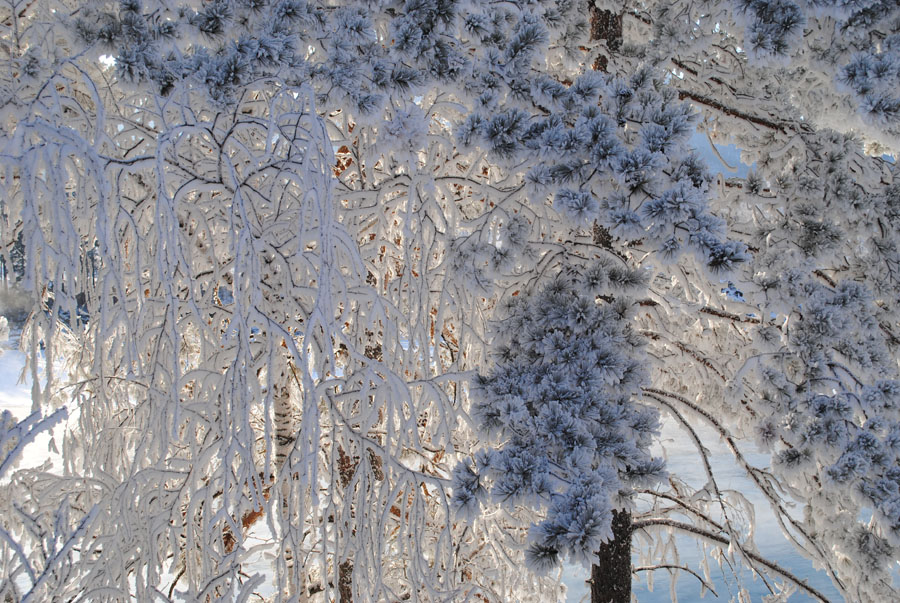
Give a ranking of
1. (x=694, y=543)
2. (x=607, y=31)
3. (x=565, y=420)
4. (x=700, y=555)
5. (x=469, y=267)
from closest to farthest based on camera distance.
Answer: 1. (x=565, y=420)
2. (x=469, y=267)
3. (x=607, y=31)
4. (x=700, y=555)
5. (x=694, y=543)

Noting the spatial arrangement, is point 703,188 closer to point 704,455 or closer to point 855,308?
point 855,308

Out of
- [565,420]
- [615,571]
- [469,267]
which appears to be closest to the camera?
[565,420]

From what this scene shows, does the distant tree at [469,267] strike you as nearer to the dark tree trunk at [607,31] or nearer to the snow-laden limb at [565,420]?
the snow-laden limb at [565,420]

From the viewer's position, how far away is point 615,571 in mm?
3598

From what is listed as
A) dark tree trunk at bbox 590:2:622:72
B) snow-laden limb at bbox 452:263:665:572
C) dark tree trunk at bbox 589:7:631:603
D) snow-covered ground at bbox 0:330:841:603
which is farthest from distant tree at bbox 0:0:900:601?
snow-covered ground at bbox 0:330:841:603

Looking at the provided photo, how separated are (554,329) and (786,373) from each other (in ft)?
3.11

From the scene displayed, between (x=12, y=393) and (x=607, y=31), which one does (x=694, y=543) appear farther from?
(x=12, y=393)

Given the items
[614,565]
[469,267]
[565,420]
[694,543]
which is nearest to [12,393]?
[614,565]

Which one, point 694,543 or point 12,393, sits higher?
point 12,393

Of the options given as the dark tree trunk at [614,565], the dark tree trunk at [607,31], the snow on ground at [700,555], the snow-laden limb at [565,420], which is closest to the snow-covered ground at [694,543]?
the snow on ground at [700,555]

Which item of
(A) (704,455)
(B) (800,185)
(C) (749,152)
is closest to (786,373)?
(B) (800,185)

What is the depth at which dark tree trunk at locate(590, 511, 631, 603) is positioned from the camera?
141 inches

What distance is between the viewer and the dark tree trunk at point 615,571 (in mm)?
3592

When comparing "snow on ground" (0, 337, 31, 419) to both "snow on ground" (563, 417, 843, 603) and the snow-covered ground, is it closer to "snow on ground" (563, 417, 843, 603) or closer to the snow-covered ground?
the snow-covered ground
